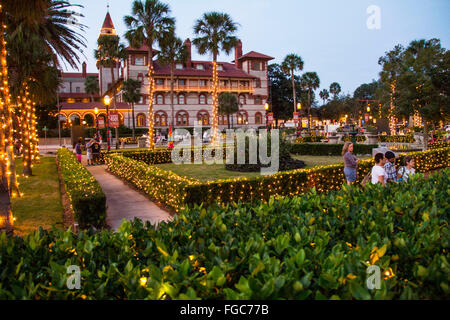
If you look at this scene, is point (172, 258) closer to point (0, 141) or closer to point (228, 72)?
point (0, 141)

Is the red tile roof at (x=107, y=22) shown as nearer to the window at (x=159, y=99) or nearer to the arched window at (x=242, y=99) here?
the window at (x=159, y=99)

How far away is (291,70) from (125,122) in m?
35.5

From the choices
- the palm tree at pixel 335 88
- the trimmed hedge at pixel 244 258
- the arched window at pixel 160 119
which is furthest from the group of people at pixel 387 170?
the palm tree at pixel 335 88

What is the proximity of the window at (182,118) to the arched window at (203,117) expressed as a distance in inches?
93.6

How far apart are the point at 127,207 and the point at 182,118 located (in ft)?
181

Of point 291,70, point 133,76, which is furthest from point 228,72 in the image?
point 133,76

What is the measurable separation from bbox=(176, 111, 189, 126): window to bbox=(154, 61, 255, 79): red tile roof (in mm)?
7236

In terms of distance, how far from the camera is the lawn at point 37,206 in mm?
8430

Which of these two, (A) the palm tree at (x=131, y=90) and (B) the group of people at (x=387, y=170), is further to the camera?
(A) the palm tree at (x=131, y=90)

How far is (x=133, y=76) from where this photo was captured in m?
59.7

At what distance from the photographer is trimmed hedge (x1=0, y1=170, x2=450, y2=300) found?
2117mm

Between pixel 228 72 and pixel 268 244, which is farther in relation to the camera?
pixel 228 72

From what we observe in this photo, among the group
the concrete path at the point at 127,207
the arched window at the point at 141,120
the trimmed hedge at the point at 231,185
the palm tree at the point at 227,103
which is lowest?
the concrete path at the point at 127,207

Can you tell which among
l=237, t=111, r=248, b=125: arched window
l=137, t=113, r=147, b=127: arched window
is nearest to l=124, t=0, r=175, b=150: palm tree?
l=137, t=113, r=147, b=127: arched window
